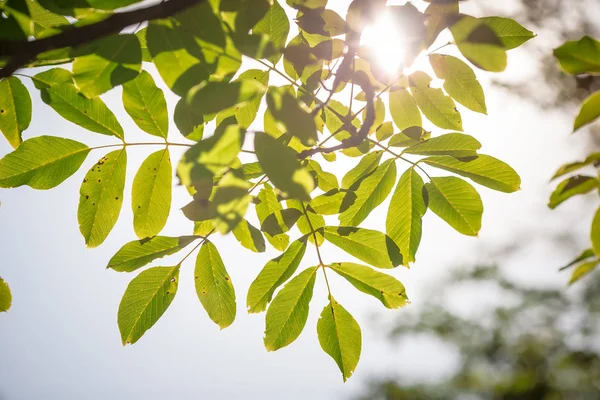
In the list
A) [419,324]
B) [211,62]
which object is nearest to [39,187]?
[211,62]

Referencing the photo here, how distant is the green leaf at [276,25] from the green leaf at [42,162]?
27.0 inches

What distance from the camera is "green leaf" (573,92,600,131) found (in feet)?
2.76

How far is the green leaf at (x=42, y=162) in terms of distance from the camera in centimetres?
125

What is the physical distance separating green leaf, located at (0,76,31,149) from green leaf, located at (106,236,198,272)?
0.53 m

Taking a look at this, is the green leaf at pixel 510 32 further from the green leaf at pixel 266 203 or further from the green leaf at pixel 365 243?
the green leaf at pixel 266 203

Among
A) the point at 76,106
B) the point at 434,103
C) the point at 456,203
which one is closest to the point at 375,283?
the point at 456,203

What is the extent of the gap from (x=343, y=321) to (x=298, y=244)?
302 mm

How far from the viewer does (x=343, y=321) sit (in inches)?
54.4

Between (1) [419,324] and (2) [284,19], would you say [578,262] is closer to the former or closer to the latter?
(2) [284,19]

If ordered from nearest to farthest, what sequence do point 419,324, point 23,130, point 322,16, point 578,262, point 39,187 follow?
1. point 578,262
2. point 322,16
3. point 39,187
4. point 23,130
5. point 419,324

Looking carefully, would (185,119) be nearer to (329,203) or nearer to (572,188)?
(329,203)

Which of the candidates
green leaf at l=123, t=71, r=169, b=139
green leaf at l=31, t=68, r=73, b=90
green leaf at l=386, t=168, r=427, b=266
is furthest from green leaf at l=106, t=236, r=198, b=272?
green leaf at l=386, t=168, r=427, b=266

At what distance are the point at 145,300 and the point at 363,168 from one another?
2.69 feet

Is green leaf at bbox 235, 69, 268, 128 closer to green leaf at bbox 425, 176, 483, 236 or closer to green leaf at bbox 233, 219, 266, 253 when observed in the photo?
green leaf at bbox 233, 219, 266, 253
